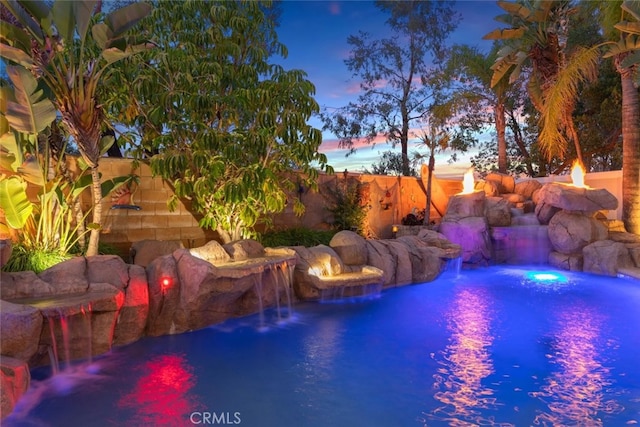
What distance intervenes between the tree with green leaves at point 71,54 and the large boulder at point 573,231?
11.4 meters

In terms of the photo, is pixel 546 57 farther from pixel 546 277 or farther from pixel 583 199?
pixel 546 277

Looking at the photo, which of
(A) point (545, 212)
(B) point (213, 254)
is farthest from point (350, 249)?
(A) point (545, 212)

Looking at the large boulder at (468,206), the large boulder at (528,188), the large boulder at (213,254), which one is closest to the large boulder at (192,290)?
the large boulder at (213,254)

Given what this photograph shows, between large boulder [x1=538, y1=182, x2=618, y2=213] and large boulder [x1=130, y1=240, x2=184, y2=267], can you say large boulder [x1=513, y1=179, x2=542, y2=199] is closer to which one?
large boulder [x1=538, y1=182, x2=618, y2=213]

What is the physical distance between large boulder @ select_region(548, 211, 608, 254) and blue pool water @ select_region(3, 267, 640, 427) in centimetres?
454

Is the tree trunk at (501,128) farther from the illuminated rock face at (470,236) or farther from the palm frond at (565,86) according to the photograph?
the illuminated rock face at (470,236)

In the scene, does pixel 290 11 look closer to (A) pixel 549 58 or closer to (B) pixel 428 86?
(B) pixel 428 86

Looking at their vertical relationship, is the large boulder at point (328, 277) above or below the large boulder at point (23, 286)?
below

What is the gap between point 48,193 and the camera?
646 centimetres

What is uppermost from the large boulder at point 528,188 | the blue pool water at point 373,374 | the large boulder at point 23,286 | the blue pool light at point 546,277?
the large boulder at point 528,188

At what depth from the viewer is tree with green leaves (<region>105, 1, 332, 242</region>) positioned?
7.82 metres

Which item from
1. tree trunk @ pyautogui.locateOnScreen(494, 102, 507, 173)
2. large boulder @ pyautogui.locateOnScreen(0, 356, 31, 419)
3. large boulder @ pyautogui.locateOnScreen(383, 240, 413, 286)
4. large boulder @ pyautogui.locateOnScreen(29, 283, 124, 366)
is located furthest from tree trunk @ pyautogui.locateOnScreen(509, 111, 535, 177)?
large boulder @ pyautogui.locateOnScreen(0, 356, 31, 419)

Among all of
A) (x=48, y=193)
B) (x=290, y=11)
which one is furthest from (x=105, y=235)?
(x=290, y=11)

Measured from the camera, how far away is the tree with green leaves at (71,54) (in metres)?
5.73
